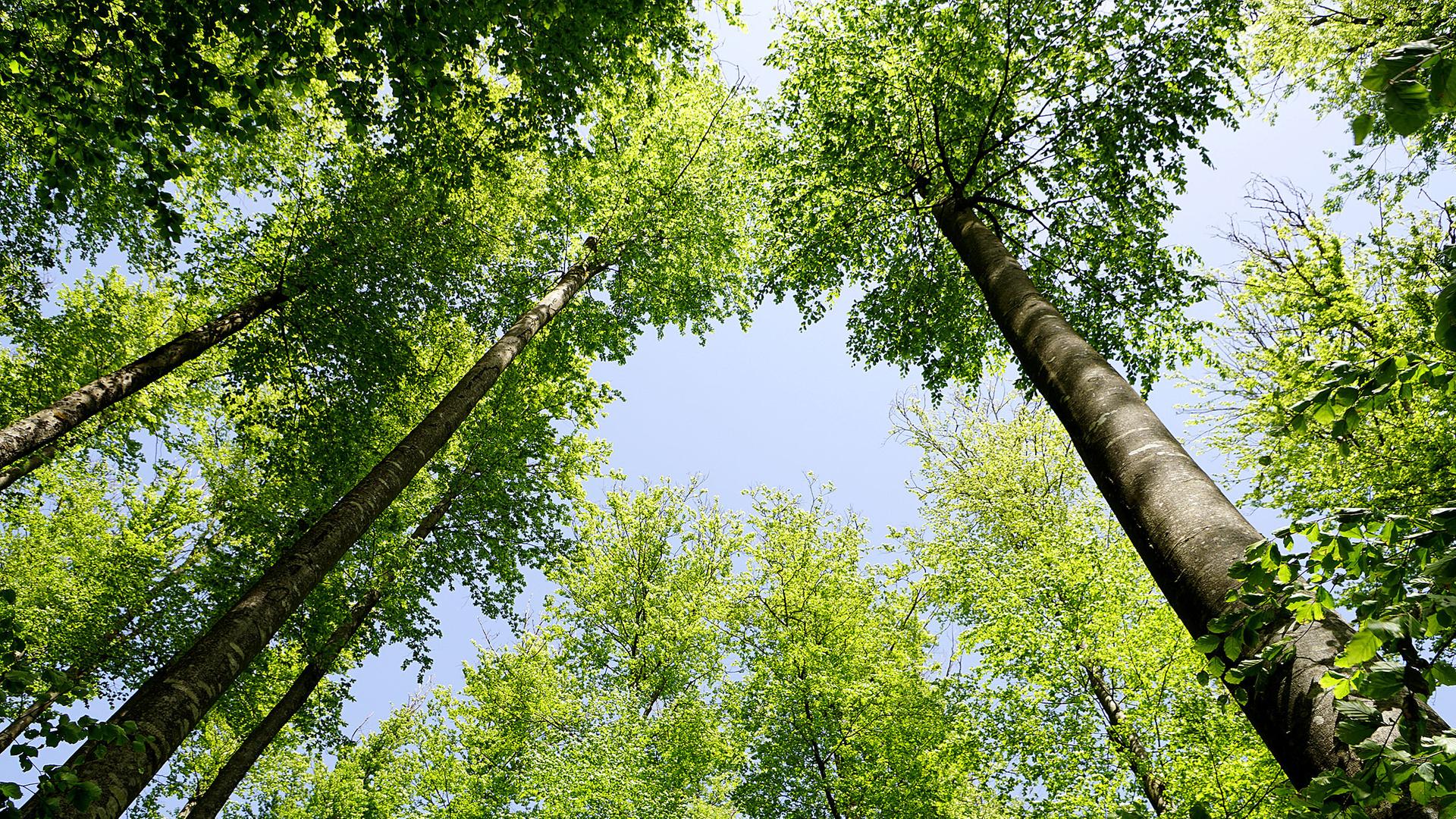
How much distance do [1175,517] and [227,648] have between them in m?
5.18

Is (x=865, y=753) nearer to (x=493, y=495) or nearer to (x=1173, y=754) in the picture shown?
(x=1173, y=754)

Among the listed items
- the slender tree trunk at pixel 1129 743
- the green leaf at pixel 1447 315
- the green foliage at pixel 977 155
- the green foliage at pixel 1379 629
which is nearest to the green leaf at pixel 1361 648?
the green foliage at pixel 1379 629

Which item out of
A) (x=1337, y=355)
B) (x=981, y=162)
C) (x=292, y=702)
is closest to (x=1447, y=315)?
(x=981, y=162)

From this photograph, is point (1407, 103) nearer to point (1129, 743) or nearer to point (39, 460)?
point (1129, 743)

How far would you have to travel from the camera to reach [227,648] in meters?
3.89

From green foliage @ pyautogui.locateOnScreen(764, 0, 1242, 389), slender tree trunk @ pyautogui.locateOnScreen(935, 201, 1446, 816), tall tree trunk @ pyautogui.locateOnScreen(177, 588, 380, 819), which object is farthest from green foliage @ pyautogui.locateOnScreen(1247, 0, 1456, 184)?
tall tree trunk @ pyautogui.locateOnScreen(177, 588, 380, 819)

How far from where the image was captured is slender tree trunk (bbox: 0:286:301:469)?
259 inches

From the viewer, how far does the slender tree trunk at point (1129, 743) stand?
838 cm

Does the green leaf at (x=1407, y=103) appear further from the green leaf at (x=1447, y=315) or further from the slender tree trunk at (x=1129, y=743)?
the slender tree trunk at (x=1129, y=743)

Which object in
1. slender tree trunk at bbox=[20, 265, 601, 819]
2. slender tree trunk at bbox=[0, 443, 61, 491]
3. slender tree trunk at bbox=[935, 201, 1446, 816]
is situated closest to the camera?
slender tree trunk at bbox=[935, 201, 1446, 816]

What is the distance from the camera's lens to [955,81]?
667cm

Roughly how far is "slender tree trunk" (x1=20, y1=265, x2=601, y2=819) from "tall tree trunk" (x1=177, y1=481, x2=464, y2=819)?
20.9 ft

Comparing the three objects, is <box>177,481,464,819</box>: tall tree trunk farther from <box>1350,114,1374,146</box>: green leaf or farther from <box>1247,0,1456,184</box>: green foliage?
<box>1247,0,1456,184</box>: green foliage

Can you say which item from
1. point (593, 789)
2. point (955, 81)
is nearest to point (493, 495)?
point (593, 789)
